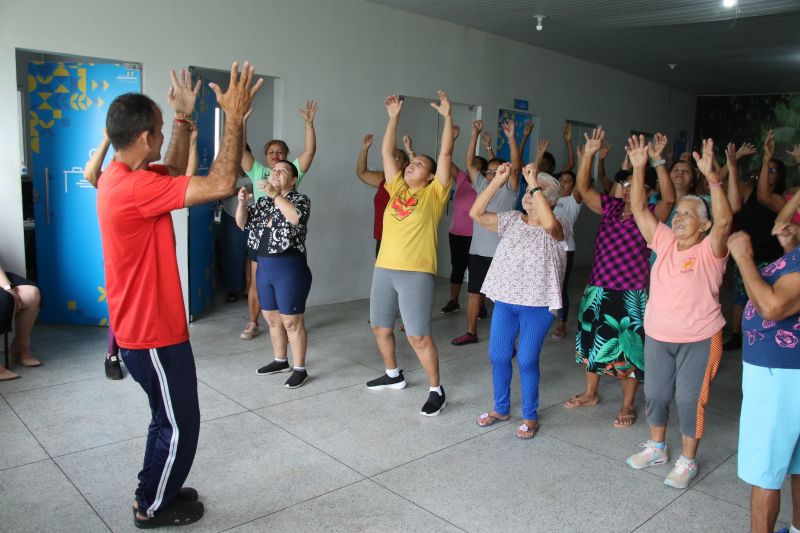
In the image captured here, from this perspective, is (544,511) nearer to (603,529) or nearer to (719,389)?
(603,529)

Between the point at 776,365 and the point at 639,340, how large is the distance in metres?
1.58

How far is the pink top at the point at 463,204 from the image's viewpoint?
241 inches

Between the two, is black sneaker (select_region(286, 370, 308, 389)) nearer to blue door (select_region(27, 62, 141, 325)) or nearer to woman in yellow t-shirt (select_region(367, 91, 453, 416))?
woman in yellow t-shirt (select_region(367, 91, 453, 416))

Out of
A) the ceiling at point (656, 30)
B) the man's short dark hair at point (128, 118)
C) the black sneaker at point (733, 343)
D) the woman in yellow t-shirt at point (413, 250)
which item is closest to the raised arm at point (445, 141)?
the woman in yellow t-shirt at point (413, 250)

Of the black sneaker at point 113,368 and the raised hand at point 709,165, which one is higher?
the raised hand at point 709,165

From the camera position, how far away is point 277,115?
6.34m

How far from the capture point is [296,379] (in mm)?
4430

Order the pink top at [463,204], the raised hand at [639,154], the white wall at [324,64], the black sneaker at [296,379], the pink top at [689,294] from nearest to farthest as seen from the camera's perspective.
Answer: the pink top at [689,294] < the raised hand at [639,154] < the black sneaker at [296,379] < the white wall at [324,64] < the pink top at [463,204]

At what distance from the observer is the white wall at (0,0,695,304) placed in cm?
504

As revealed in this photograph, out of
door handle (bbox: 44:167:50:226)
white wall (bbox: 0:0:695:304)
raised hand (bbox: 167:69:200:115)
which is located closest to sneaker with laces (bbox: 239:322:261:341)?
white wall (bbox: 0:0:695:304)

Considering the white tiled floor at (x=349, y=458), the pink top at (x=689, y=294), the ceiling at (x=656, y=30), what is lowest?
the white tiled floor at (x=349, y=458)

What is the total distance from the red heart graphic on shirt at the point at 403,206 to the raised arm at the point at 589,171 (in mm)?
1031

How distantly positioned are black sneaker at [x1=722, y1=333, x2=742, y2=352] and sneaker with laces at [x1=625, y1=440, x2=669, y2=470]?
3014 millimetres

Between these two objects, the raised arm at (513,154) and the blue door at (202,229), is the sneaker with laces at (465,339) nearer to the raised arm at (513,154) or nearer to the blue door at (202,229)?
the raised arm at (513,154)
